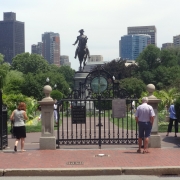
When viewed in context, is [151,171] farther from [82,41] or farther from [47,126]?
[82,41]

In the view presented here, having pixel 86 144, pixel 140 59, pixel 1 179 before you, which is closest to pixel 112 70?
pixel 140 59

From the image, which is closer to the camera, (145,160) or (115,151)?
(145,160)

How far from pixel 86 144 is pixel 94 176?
510 centimetres

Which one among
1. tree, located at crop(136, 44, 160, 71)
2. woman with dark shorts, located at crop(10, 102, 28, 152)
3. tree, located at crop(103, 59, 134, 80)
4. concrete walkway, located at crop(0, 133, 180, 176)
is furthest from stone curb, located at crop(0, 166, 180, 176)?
tree, located at crop(136, 44, 160, 71)

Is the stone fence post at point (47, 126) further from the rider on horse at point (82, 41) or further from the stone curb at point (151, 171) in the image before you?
the rider on horse at point (82, 41)

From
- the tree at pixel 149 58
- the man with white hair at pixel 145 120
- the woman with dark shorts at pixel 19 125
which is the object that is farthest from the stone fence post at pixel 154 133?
the tree at pixel 149 58

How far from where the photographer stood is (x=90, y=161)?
12289 millimetres

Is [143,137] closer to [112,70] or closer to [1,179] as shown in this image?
[1,179]

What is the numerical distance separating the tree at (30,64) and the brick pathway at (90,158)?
273 feet

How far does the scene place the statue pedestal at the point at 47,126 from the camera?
14.9 m

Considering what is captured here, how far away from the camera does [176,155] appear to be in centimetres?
1328

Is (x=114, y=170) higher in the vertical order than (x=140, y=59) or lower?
lower

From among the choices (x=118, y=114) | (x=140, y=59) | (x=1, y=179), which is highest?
(x=140, y=59)

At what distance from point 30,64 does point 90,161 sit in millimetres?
86932
